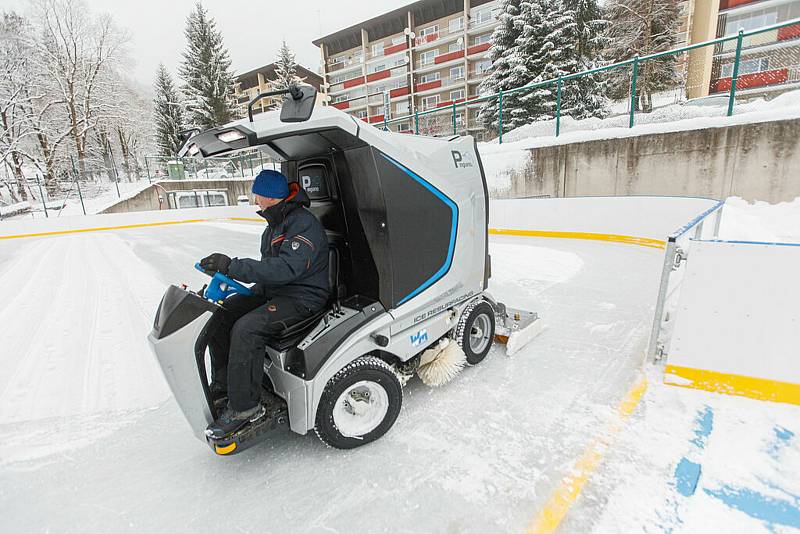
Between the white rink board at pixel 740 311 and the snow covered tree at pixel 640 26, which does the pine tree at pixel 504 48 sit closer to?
the snow covered tree at pixel 640 26

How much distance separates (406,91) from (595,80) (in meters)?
25.2

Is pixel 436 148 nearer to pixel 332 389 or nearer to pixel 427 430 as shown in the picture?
pixel 332 389

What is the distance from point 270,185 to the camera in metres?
1.77

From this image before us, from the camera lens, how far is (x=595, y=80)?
41.0ft

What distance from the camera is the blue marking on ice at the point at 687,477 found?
1.55 metres

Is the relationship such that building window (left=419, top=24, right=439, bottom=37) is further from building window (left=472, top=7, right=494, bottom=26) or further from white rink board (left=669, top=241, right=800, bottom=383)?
white rink board (left=669, top=241, right=800, bottom=383)

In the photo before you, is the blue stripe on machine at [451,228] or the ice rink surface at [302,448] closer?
the ice rink surface at [302,448]

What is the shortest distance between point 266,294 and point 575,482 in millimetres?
1801

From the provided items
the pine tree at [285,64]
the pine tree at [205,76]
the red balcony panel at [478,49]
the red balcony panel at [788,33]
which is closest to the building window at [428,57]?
the red balcony panel at [478,49]

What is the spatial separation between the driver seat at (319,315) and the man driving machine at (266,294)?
0.13 ft

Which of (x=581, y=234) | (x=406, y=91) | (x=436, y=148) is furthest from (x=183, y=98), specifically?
(x=436, y=148)

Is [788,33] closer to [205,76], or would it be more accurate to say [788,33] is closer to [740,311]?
[740,311]

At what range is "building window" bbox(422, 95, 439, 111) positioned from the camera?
109 ft

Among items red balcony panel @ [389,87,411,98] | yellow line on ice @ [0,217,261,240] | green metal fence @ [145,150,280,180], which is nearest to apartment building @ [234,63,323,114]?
red balcony panel @ [389,87,411,98]
